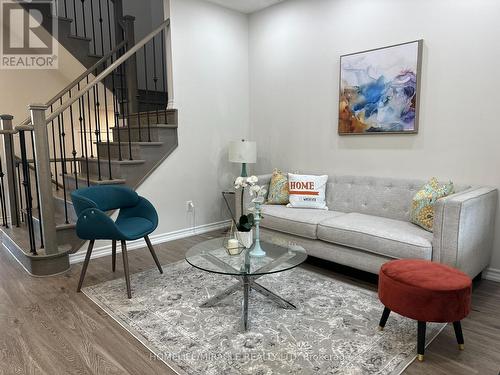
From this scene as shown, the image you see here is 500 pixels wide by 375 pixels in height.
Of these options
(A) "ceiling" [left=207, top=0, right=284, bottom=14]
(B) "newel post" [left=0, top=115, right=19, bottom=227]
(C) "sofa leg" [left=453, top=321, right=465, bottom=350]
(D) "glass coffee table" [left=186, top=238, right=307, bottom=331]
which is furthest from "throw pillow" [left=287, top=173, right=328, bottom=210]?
(B) "newel post" [left=0, top=115, right=19, bottom=227]

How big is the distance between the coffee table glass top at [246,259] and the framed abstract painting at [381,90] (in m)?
1.66

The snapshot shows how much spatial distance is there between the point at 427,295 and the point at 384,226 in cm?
102

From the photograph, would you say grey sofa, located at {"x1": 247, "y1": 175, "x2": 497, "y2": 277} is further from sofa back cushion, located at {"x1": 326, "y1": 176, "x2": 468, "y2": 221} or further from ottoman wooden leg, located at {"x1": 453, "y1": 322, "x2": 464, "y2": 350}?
ottoman wooden leg, located at {"x1": 453, "y1": 322, "x2": 464, "y2": 350}

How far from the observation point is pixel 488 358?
1.82m

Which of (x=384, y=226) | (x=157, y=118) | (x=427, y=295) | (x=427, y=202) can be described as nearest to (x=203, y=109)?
(x=157, y=118)

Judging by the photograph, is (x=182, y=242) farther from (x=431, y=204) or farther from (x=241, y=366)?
(x=431, y=204)

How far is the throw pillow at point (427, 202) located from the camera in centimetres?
258

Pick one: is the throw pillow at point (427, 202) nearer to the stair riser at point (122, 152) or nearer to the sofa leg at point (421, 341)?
the sofa leg at point (421, 341)

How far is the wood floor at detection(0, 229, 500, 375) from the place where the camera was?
176cm

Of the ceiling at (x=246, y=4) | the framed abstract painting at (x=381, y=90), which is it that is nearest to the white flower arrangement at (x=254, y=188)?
the framed abstract painting at (x=381, y=90)

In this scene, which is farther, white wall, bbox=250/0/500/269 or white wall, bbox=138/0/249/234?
white wall, bbox=138/0/249/234

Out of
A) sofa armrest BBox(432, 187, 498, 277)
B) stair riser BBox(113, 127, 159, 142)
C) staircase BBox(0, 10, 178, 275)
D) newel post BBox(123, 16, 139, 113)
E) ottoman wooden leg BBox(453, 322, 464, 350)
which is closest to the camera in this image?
ottoman wooden leg BBox(453, 322, 464, 350)

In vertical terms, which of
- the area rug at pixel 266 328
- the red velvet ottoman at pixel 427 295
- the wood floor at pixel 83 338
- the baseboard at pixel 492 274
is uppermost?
the red velvet ottoman at pixel 427 295

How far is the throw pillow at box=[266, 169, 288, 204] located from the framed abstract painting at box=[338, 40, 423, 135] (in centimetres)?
82
